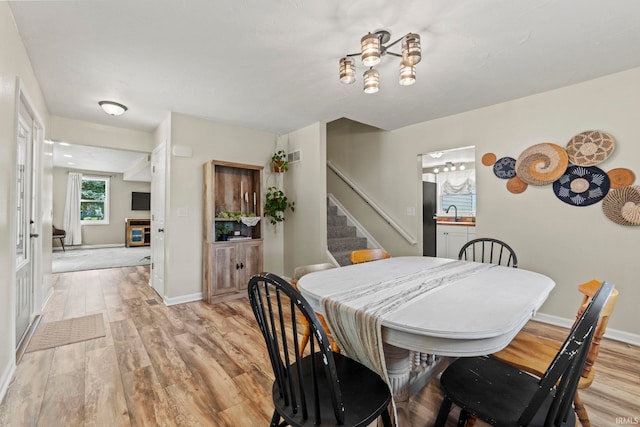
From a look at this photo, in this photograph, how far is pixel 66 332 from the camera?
267 centimetres

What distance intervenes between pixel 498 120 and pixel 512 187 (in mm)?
773

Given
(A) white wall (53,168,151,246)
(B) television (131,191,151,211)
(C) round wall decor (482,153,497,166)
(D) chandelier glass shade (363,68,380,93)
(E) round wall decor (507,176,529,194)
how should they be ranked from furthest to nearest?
1. (B) television (131,191,151,211)
2. (A) white wall (53,168,151,246)
3. (C) round wall decor (482,153,497,166)
4. (E) round wall decor (507,176,529,194)
5. (D) chandelier glass shade (363,68,380,93)

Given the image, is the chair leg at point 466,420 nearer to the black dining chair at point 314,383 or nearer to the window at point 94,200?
the black dining chair at point 314,383

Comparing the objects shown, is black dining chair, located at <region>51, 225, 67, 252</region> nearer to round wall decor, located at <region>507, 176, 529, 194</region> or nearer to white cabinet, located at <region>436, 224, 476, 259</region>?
Answer: white cabinet, located at <region>436, 224, 476, 259</region>

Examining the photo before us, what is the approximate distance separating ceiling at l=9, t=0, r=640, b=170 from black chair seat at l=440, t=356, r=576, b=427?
1963mm

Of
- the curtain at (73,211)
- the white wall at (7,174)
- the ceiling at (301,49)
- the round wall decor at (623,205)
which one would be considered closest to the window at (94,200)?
the curtain at (73,211)

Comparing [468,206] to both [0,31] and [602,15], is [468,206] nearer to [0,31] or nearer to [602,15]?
[602,15]

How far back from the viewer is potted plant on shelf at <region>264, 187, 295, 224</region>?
4102 mm

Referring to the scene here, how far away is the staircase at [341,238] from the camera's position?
418cm

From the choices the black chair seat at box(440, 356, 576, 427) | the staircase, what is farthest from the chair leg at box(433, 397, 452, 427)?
the staircase

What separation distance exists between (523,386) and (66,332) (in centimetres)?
355

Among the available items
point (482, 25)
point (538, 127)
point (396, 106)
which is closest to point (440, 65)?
point (482, 25)

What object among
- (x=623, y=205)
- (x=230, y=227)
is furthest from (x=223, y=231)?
(x=623, y=205)

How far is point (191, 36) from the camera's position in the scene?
1.99m
